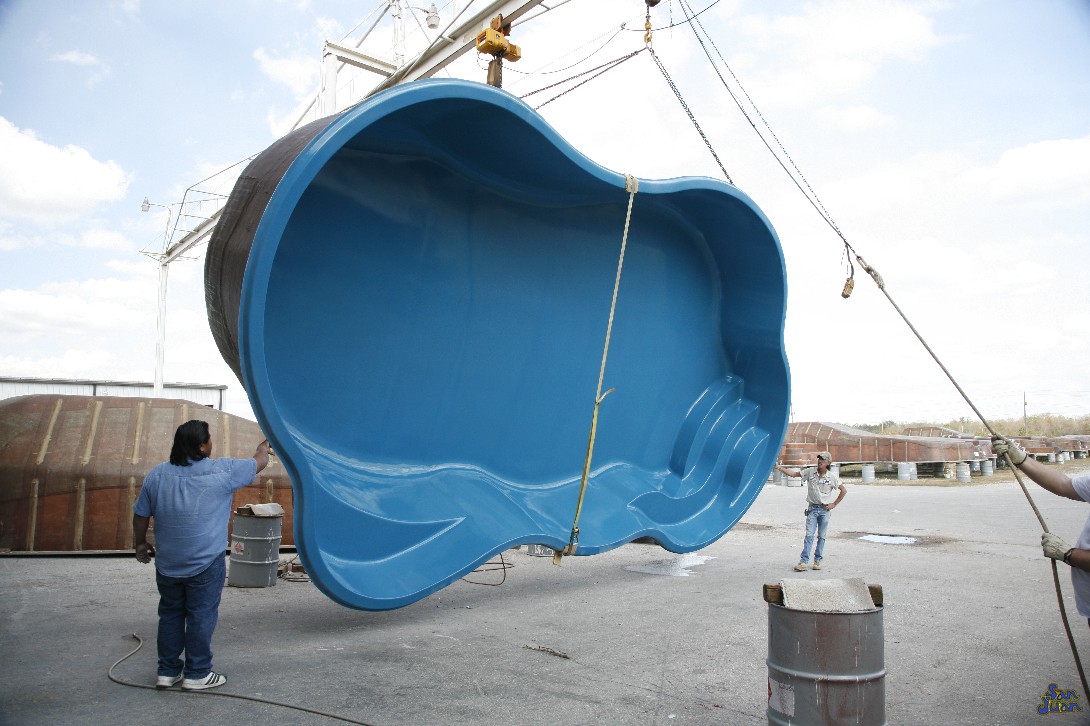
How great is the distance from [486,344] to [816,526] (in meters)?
4.61

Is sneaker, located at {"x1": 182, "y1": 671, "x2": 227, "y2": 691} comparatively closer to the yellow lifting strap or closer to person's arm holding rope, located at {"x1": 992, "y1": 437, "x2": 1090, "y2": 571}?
the yellow lifting strap

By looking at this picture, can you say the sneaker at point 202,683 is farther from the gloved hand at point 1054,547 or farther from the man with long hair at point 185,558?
the gloved hand at point 1054,547

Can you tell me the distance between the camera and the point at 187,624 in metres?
4.18

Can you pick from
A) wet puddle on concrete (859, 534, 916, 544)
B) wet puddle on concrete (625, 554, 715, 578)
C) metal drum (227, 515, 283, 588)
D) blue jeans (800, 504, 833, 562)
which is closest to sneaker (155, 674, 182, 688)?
metal drum (227, 515, 283, 588)

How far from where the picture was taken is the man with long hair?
13.6 ft

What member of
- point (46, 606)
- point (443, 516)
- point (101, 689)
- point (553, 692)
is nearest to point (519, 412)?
point (443, 516)

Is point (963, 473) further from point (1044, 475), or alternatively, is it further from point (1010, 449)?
point (1044, 475)

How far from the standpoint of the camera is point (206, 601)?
420 centimetres

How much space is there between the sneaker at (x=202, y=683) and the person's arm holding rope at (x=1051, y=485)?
4.08m

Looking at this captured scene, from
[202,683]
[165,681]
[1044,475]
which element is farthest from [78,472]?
[1044,475]

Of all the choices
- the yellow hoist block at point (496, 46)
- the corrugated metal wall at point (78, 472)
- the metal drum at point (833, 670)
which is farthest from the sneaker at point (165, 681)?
the yellow hoist block at point (496, 46)

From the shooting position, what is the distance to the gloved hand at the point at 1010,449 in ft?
12.5

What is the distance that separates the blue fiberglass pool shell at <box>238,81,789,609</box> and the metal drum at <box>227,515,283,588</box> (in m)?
2.41
